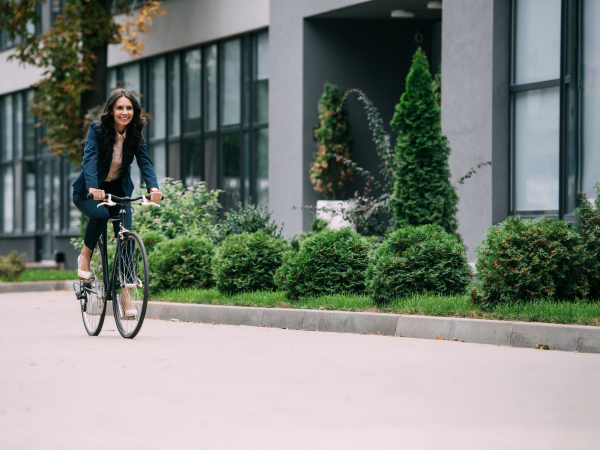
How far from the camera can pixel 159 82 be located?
22375 millimetres

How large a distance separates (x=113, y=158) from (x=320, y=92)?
986 centimetres

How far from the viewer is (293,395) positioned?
5.27 meters

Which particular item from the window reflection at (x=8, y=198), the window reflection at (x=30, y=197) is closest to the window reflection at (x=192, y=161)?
the window reflection at (x=30, y=197)

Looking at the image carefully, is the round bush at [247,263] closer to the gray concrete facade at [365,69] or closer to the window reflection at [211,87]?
the gray concrete facade at [365,69]

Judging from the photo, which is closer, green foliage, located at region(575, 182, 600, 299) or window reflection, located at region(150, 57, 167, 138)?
green foliage, located at region(575, 182, 600, 299)

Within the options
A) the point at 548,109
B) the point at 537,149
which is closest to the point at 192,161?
the point at 537,149

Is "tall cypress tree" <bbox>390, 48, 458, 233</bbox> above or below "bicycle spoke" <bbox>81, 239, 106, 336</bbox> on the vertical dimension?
above

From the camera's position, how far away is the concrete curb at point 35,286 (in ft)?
57.2

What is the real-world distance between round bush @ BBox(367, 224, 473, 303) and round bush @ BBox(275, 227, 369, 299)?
727 mm

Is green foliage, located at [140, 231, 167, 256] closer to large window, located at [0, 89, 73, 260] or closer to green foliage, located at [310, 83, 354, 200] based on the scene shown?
green foliage, located at [310, 83, 354, 200]

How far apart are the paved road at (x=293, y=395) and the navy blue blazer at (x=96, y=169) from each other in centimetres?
138

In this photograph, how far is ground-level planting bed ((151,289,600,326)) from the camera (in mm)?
7602

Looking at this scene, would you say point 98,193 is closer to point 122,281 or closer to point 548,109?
point 122,281

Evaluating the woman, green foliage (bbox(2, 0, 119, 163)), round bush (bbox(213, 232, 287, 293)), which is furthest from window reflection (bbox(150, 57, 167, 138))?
the woman
